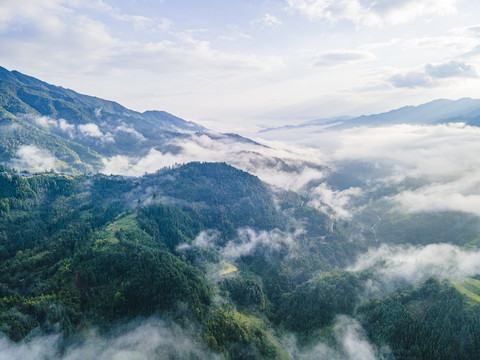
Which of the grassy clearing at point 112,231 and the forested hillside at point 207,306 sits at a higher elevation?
the grassy clearing at point 112,231

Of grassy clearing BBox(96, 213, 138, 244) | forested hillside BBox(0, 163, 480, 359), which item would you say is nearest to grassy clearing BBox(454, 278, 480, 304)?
forested hillside BBox(0, 163, 480, 359)

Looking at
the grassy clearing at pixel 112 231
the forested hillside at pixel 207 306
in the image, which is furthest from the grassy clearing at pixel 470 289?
the grassy clearing at pixel 112 231

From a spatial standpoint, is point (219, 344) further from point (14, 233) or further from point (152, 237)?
point (14, 233)

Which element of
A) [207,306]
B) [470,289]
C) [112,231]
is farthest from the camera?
[112,231]

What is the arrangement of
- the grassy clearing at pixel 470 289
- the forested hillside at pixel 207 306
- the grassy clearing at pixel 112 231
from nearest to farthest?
the forested hillside at pixel 207 306 → the grassy clearing at pixel 470 289 → the grassy clearing at pixel 112 231

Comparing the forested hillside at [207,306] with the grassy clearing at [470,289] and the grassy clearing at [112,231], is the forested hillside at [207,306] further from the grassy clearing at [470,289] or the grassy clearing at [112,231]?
the grassy clearing at [470,289]

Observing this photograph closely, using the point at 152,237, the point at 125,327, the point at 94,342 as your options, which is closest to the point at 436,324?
the point at 125,327

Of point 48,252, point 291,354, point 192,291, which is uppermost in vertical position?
point 48,252

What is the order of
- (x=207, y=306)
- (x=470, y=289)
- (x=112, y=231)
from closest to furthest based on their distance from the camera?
1. (x=207, y=306)
2. (x=470, y=289)
3. (x=112, y=231)

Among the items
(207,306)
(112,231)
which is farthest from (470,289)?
(112,231)

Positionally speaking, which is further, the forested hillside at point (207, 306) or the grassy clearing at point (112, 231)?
the grassy clearing at point (112, 231)

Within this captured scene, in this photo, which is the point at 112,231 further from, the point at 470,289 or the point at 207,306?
the point at 470,289
